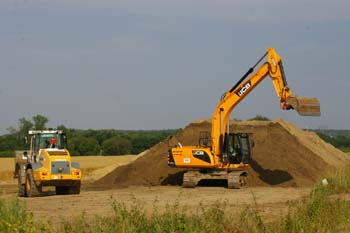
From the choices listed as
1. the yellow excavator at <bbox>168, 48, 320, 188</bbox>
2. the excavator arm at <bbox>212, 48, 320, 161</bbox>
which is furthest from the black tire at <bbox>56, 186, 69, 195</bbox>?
the excavator arm at <bbox>212, 48, 320, 161</bbox>

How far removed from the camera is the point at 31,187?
24.7 metres

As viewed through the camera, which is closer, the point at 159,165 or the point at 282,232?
the point at 282,232

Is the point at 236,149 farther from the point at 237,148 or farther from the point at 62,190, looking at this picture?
the point at 62,190

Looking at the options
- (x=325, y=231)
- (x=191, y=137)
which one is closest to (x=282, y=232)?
(x=325, y=231)

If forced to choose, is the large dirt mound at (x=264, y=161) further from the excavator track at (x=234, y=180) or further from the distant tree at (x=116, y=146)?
the distant tree at (x=116, y=146)

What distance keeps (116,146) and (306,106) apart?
43.6m

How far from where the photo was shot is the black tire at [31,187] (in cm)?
2455

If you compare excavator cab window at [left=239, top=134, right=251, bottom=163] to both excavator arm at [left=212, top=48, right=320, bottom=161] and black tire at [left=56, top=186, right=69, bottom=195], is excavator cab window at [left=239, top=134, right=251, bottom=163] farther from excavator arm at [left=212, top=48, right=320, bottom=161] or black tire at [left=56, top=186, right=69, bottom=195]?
black tire at [left=56, top=186, right=69, bottom=195]

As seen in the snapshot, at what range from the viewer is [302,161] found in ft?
105

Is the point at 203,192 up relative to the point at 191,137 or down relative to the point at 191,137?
down

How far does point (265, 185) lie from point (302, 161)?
3.02m

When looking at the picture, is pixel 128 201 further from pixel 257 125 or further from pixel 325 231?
pixel 257 125

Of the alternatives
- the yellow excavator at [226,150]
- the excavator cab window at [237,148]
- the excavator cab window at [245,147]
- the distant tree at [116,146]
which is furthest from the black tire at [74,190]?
the distant tree at [116,146]

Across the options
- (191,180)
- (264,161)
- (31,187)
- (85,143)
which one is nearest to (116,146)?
(85,143)
